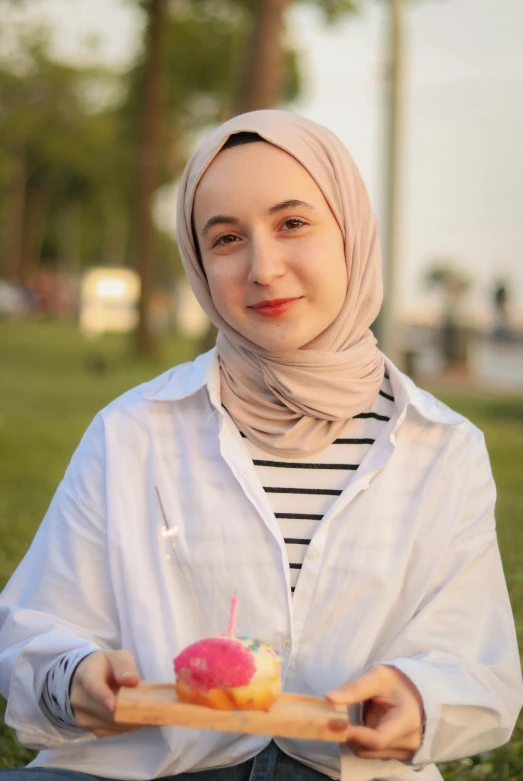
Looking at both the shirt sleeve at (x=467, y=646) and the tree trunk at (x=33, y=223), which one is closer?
the shirt sleeve at (x=467, y=646)

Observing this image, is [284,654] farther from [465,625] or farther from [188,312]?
[188,312]

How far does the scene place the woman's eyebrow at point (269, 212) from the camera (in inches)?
86.4

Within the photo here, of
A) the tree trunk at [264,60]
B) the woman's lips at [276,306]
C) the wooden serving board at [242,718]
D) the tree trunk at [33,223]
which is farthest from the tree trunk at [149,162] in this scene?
the tree trunk at [33,223]

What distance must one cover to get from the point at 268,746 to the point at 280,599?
29 centimetres

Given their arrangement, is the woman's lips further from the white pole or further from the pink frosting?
the white pole

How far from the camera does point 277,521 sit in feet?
7.28

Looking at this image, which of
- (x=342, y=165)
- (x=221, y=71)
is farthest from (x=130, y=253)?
(x=342, y=165)

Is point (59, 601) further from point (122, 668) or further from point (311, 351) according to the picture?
point (311, 351)

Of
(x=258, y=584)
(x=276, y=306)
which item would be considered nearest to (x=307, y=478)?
(x=258, y=584)

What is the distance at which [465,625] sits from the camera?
2.15 metres

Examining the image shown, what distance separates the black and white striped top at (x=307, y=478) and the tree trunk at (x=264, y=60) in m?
8.63

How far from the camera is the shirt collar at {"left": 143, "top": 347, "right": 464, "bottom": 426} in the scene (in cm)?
229

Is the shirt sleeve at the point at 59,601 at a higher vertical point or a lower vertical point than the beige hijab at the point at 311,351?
lower

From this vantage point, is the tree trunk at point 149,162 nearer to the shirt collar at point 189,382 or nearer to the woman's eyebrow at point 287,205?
the shirt collar at point 189,382
